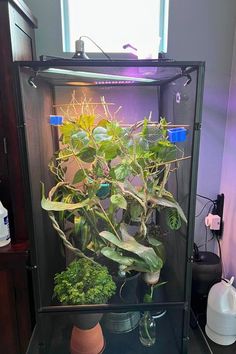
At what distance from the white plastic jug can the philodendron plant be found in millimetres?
473

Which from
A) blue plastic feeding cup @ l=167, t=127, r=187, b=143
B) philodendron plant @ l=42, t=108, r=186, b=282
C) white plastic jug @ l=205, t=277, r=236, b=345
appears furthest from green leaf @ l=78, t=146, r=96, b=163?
white plastic jug @ l=205, t=277, r=236, b=345

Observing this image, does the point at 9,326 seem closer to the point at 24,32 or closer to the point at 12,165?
the point at 12,165

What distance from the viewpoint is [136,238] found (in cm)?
97

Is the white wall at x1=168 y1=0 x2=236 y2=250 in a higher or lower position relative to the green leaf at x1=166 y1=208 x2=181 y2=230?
higher

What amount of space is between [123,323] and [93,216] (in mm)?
498

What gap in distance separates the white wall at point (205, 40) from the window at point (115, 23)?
0.07m

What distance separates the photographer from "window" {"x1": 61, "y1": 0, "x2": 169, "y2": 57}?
1.39 metres

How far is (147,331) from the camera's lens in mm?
1107

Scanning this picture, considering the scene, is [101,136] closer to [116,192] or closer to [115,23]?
[116,192]

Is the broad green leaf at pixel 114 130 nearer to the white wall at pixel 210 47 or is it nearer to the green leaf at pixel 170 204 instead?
the green leaf at pixel 170 204

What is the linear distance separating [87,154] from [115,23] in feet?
3.11

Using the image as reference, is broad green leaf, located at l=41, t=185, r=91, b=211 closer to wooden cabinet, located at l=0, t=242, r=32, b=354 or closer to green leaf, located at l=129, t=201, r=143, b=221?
green leaf, located at l=129, t=201, r=143, b=221

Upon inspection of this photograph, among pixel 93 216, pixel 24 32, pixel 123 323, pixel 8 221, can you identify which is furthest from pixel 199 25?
pixel 123 323

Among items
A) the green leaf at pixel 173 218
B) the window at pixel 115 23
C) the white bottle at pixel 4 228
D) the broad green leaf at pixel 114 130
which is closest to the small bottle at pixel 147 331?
the green leaf at pixel 173 218
